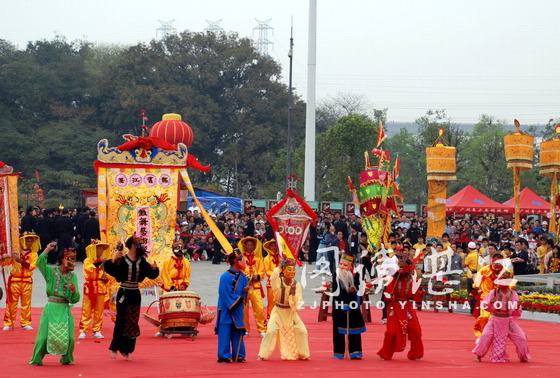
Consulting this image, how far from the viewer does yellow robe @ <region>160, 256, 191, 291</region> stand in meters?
14.0

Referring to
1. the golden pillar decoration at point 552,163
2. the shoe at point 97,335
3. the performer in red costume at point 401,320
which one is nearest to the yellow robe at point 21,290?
the shoe at point 97,335

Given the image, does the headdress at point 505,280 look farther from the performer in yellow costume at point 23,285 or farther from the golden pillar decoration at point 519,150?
the golden pillar decoration at point 519,150

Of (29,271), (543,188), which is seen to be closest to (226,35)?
(543,188)

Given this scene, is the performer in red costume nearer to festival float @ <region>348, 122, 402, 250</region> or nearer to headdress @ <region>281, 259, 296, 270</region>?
headdress @ <region>281, 259, 296, 270</region>

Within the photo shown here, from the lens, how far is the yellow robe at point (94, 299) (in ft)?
43.4

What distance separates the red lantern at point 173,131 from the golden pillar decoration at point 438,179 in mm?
8802

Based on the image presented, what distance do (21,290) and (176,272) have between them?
2.21 meters

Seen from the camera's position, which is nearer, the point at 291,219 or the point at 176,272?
the point at 176,272

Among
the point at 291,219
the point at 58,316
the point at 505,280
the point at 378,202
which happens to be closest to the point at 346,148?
the point at 378,202

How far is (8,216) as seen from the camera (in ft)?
44.4

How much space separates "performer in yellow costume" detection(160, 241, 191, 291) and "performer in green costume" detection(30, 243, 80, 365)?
107 inches

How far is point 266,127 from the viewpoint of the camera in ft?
177

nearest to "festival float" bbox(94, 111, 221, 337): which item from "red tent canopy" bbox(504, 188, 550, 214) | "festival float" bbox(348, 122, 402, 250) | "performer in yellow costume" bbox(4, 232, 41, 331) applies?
"performer in yellow costume" bbox(4, 232, 41, 331)

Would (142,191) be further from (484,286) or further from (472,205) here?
(472,205)
